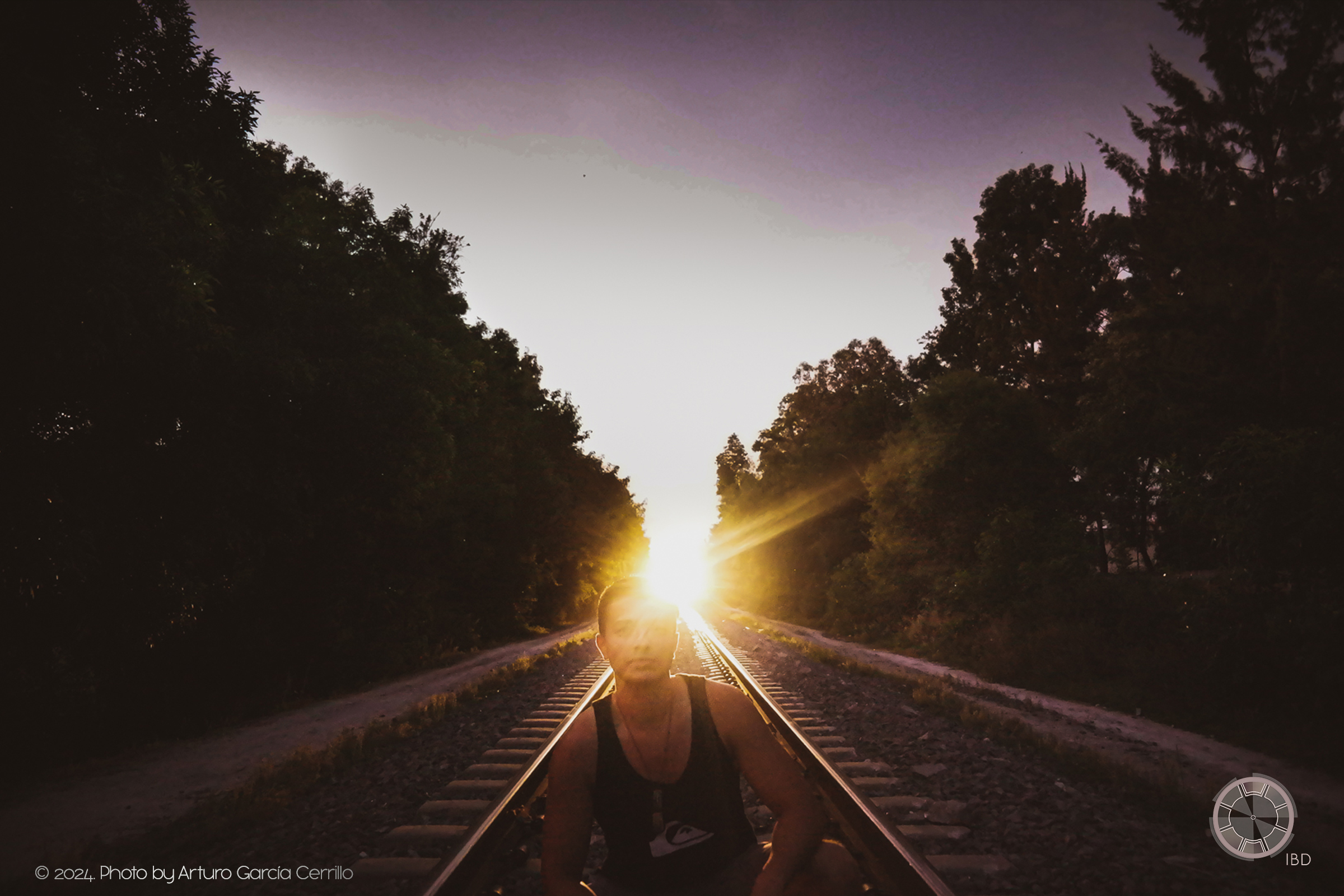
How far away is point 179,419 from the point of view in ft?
28.1

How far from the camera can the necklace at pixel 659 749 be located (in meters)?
2.11

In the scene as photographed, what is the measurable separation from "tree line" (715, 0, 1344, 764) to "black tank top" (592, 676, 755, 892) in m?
9.50

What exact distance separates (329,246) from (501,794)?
56.2ft

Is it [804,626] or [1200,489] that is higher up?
[1200,489]

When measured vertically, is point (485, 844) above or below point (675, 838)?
below

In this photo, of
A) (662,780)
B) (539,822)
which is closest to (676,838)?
(662,780)

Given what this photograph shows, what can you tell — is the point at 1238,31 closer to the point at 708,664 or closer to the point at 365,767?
the point at 708,664

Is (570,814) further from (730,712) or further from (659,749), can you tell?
(730,712)

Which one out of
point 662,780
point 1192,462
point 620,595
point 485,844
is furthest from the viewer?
point 1192,462

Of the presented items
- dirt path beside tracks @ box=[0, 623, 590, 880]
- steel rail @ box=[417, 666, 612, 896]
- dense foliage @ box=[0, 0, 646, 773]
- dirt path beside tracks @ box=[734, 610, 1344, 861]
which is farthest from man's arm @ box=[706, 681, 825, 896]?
dense foliage @ box=[0, 0, 646, 773]

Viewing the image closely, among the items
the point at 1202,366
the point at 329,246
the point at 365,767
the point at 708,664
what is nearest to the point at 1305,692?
the point at 1202,366

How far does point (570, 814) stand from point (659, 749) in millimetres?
335

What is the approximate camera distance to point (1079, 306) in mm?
30547

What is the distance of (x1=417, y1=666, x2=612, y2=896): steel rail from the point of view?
11.8ft
